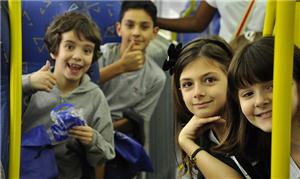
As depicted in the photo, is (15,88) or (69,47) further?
(69,47)

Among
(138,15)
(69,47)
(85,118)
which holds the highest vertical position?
(138,15)

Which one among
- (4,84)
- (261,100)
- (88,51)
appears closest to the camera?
(261,100)

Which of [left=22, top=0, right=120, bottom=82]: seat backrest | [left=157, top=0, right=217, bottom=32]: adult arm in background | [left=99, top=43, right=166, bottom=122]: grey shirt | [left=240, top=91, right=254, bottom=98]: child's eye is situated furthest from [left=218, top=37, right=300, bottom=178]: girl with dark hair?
[left=157, top=0, right=217, bottom=32]: adult arm in background

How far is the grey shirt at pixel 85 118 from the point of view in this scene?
239 centimetres

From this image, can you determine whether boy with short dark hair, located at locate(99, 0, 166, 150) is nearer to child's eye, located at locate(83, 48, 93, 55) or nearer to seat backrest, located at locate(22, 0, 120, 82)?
seat backrest, located at locate(22, 0, 120, 82)

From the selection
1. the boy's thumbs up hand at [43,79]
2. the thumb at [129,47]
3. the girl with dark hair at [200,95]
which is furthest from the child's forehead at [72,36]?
the girl with dark hair at [200,95]

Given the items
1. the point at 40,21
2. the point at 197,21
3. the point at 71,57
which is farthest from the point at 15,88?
the point at 197,21

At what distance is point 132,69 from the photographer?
2768 millimetres

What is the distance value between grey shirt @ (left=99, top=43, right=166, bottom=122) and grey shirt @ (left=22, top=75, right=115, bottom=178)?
0.28m

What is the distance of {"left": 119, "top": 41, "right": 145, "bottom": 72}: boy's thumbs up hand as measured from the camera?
2742 mm

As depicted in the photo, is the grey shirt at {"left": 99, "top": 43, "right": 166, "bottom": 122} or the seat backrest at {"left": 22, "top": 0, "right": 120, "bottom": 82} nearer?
the seat backrest at {"left": 22, "top": 0, "right": 120, "bottom": 82}

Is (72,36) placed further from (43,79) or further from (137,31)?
(137,31)

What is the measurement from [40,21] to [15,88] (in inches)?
18.2

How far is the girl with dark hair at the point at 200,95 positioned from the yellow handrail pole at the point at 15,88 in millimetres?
491
